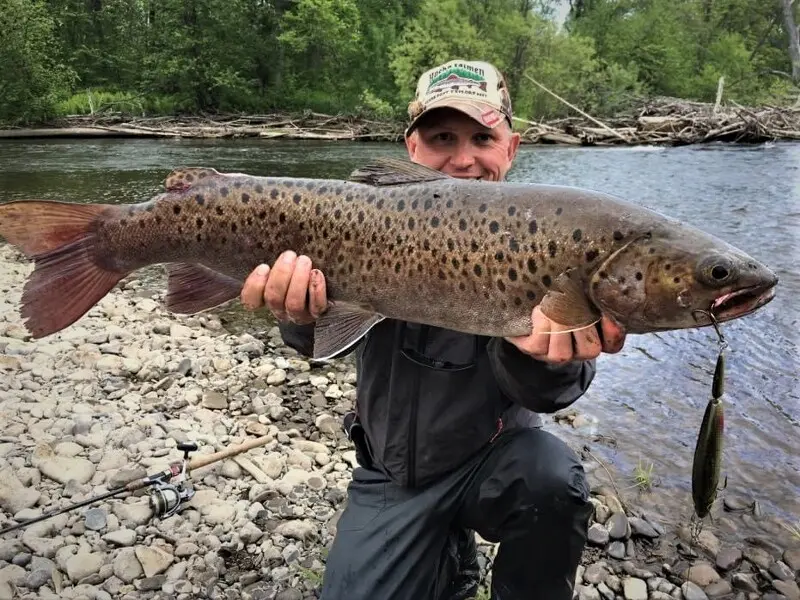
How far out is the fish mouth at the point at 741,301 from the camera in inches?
81.0

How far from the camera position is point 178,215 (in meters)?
2.62

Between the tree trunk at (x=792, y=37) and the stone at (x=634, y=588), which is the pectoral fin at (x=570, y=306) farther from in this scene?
the tree trunk at (x=792, y=37)

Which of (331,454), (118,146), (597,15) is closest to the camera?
(331,454)

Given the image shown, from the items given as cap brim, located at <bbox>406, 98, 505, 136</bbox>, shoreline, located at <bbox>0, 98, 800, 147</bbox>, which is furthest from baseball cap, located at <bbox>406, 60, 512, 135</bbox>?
shoreline, located at <bbox>0, 98, 800, 147</bbox>

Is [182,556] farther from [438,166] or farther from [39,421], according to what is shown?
[438,166]

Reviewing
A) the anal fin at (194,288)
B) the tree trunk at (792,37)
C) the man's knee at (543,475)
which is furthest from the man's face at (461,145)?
the tree trunk at (792,37)

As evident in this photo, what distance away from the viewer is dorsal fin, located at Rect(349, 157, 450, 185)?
2555 mm

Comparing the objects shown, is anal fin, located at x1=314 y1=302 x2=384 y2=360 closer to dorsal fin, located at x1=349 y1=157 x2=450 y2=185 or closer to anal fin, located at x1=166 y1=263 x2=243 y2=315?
anal fin, located at x1=166 y1=263 x2=243 y2=315

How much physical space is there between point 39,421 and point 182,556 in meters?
2.02

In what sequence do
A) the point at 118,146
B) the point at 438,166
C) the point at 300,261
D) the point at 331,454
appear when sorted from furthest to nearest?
the point at 118,146
the point at 331,454
the point at 438,166
the point at 300,261

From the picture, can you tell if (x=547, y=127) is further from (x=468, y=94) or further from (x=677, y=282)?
(x=677, y=282)

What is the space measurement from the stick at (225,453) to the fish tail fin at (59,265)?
5.45ft

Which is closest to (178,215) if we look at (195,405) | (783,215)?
(195,405)

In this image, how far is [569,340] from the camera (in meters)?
2.25
